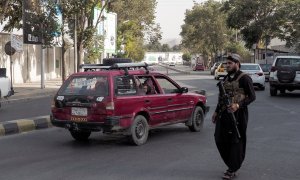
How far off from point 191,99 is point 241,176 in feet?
14.9

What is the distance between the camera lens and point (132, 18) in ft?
225

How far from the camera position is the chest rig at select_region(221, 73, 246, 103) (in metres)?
6.90

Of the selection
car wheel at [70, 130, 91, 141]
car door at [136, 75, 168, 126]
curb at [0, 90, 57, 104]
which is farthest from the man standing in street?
curb at [0, 90, 57, 104]

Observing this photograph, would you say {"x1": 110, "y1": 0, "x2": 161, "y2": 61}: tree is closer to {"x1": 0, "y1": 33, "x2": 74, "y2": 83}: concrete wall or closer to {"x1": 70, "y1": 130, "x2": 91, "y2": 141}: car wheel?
{"x1": 0, "y1": 33, "x2": 74, "y2": 83}: concrete wall

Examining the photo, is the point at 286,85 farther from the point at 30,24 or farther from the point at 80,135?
the point at 30,24

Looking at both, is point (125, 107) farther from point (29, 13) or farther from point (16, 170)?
point (29, 13)

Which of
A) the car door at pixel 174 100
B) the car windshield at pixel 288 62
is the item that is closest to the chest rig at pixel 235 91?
the car door at pixel 174 100

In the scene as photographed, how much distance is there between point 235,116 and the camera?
6.93m

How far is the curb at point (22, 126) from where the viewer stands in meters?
11.4

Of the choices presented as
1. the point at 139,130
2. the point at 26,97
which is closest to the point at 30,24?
the point at 26,97

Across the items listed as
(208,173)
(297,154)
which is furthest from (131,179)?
(297,154)

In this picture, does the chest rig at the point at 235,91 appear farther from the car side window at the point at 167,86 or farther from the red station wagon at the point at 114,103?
the car side window at the point at 167,86

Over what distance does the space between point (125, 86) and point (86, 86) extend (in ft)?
2.44

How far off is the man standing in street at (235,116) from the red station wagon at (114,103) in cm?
280
